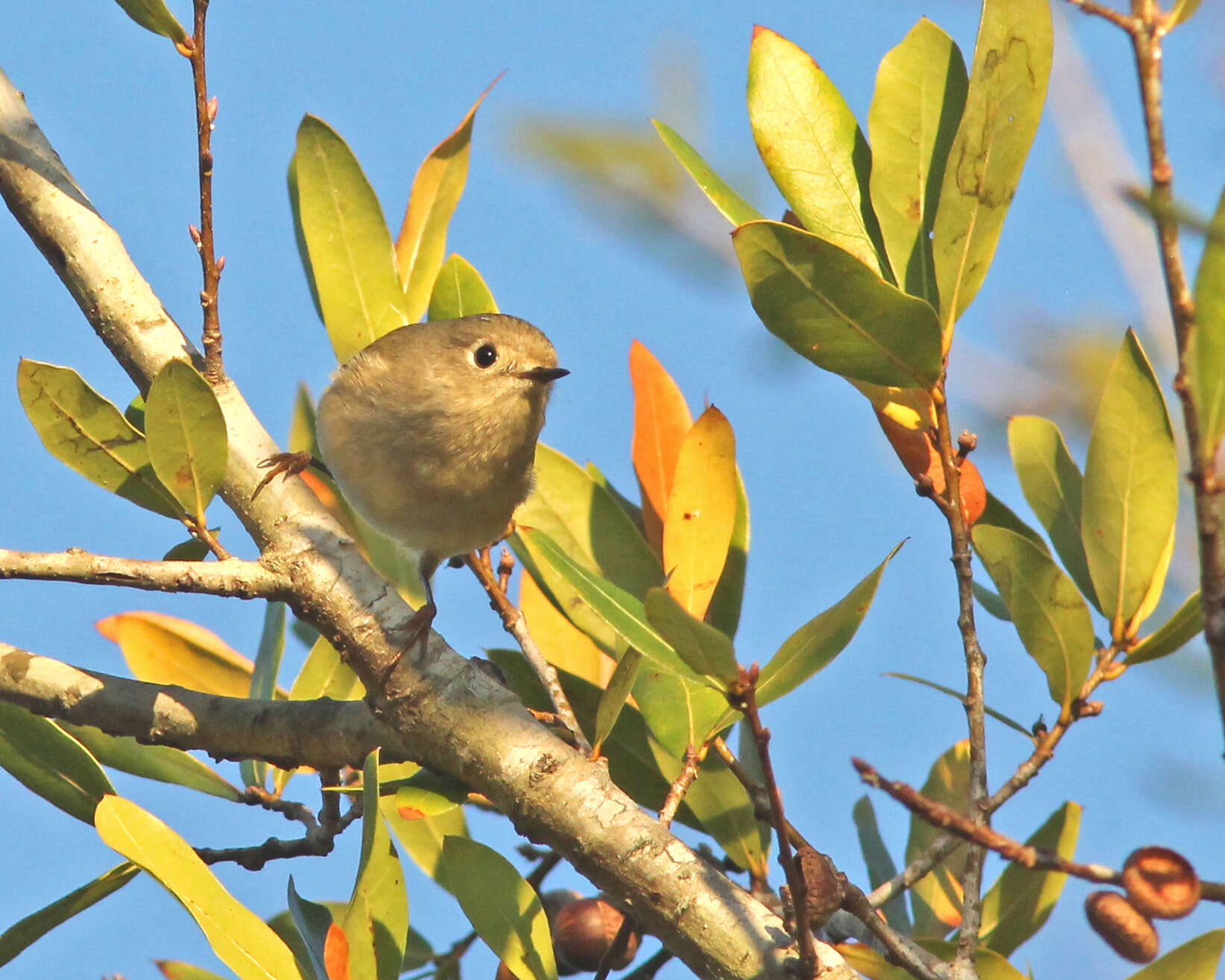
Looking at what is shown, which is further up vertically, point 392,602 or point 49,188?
point 49,188

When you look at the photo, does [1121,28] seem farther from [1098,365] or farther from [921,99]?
[921,99]

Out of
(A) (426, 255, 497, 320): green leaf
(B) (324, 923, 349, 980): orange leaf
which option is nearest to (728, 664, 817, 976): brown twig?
(B) (324, 923, 349, 980): orange leaf

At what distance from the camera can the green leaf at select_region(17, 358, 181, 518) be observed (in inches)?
77.5

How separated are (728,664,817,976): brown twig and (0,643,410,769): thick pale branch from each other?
0.80 metres

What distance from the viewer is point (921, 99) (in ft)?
6.14

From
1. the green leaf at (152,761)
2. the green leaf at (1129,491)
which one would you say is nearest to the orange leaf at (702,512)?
the green leaf at (1129,491)

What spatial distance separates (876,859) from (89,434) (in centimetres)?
161

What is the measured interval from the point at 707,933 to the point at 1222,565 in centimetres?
94

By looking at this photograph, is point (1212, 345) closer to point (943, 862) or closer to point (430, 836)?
point (943, 862)

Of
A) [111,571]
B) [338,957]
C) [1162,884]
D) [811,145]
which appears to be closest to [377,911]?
[338,957]

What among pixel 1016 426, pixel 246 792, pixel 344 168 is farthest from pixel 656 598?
pixel 344 168

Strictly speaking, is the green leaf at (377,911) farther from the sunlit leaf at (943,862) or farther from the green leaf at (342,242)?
the green leaf at (342,242)

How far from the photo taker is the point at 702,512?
212cm

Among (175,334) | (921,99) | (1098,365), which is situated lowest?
(1098,365)
